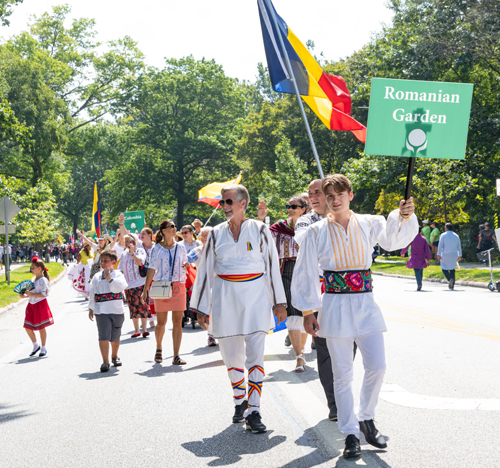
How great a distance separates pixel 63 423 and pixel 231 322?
5.56 ft

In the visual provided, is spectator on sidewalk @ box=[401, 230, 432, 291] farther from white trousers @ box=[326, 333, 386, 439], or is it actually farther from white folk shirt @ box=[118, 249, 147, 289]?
white trousers @ box=[326, 333, 386, 439]

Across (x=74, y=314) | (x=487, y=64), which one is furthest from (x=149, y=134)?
(x=74, y=314)

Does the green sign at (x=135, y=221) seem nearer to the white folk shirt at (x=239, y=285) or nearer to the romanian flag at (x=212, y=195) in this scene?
the romanian flag at (x=212, y=195)

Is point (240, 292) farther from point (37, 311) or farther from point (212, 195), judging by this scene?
point (212, 195)

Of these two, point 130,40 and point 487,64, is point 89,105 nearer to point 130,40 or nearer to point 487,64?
point 130,40

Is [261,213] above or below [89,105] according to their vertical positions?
below

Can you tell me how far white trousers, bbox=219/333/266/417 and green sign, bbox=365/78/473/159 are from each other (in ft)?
6.04

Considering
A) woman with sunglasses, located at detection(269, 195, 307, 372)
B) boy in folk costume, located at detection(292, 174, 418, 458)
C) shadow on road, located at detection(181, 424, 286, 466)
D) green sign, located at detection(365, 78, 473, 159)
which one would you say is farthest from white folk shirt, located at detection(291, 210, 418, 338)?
woman with sunglasses, located at detection(269, 195, 307, 372)

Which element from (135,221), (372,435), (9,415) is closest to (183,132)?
A: (135,221)

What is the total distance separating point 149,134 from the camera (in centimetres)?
5616

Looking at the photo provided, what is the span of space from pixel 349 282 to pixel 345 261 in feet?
0.49

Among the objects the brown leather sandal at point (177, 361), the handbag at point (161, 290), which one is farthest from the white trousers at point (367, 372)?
the handbag at point (161, 290)

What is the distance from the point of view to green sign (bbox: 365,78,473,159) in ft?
17.0

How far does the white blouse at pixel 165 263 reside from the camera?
28.1 ft
